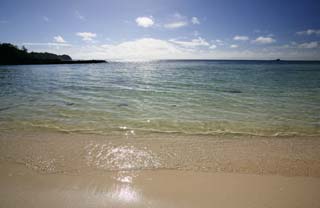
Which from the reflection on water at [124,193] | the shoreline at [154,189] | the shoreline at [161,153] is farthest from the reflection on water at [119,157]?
the reflection on water at [124,193]

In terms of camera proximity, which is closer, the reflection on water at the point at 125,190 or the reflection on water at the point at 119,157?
the reflection on water at the point at 125,190

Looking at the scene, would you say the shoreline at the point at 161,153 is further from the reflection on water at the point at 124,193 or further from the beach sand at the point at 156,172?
the reflection on water at the point at 124,193

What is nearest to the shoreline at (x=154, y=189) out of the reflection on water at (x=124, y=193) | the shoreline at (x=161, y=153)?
the reflection on water at (x=124, y=193)

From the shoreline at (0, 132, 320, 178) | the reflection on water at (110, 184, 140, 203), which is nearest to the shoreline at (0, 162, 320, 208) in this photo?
the reflection on water at (110, 184, 140, 203)

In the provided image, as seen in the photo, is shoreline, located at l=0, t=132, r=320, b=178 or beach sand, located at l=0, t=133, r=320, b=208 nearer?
beach sand, located at l=0, t=133, r=320, b=208

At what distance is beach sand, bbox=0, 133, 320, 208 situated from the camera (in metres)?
2.75

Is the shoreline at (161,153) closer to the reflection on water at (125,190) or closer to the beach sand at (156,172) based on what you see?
the beach sand at (156,172)

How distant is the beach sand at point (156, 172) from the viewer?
275cm

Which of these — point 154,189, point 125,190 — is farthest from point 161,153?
point 125,190

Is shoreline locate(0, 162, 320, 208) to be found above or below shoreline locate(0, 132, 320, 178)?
below

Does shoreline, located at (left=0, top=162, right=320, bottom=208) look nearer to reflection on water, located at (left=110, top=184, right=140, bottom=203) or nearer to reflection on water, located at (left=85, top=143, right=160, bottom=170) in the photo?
reflection on water, located at (left=110, top=184, right=140, bottom=203)

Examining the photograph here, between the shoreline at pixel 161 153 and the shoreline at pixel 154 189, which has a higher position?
the shoreline at pixel 161 153

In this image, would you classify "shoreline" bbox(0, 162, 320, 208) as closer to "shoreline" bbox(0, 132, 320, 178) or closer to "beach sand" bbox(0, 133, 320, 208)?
"beach sand" bbox(0, 133, 320, 208)

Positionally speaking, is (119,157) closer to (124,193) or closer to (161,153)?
(161,153)
